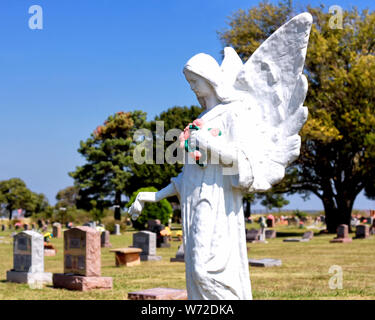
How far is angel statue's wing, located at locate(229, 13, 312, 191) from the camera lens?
14.8 ft

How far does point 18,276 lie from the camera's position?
12.3 metres

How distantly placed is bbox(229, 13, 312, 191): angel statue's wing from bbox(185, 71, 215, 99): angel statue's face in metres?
0.27

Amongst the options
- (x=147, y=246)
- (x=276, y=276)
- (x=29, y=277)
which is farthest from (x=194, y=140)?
(x=147, y=246)

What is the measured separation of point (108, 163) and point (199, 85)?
41.8 m

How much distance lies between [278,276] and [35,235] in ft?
20.2

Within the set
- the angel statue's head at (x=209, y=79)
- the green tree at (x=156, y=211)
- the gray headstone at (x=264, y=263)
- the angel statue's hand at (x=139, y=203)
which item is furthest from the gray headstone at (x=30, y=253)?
the green tree at (x=156, y=211)

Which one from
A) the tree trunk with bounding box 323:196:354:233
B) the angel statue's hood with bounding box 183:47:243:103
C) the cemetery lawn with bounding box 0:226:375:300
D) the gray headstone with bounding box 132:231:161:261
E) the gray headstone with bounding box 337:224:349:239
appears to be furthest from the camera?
the tree trunk with bounding box 323:196:354:233

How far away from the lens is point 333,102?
27.3 m

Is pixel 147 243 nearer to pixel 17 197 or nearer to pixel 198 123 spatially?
pixel 198 123

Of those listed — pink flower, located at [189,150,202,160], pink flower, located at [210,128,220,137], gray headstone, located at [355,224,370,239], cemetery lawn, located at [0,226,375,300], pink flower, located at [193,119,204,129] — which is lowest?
cemetery lawn, located at [0,226,375,300]

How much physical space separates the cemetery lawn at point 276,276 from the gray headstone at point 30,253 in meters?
0.59

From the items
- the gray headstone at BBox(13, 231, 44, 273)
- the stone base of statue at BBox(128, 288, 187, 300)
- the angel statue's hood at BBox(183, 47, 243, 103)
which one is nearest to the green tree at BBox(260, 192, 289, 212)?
the gray headstone at BBox(13, 231, 44, 273)

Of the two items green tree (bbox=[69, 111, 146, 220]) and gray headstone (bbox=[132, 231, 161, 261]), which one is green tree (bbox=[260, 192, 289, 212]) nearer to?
green tree (bbox=[69, 111, 146, 220])
